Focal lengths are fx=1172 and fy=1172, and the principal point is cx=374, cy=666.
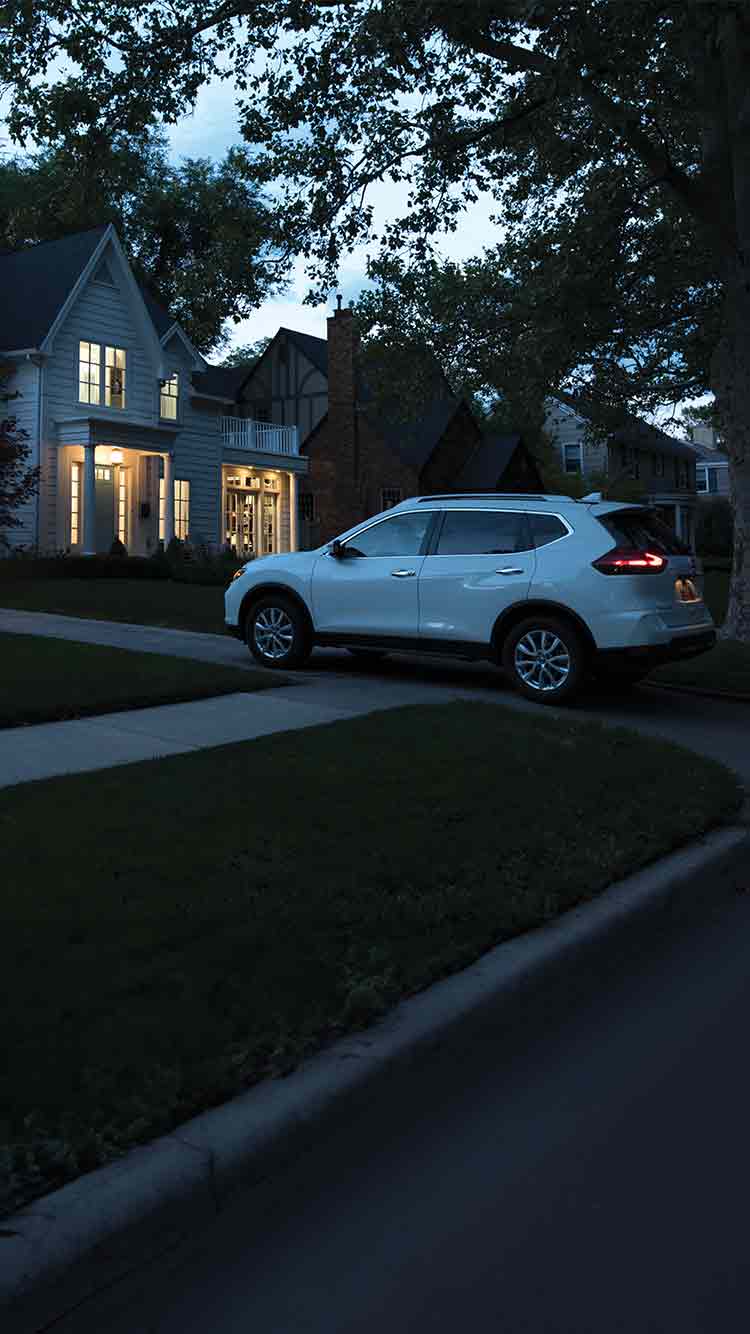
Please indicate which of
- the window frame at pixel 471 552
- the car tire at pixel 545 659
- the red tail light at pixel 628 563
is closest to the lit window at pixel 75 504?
the window frame at pixel 471 552

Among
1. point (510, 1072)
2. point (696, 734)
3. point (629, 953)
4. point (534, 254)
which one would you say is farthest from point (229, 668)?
point (534, 254)

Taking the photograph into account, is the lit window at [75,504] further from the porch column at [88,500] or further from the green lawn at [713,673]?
the green lawn at [713,673]

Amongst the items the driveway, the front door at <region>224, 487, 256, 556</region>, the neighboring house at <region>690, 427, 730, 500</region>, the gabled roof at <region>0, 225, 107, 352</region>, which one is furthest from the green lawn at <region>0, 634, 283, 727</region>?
the neighboring house at <region>690, 427, 730, 500</region>

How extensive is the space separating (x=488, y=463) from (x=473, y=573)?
34.5 m

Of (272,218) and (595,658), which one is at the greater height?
(272,218)

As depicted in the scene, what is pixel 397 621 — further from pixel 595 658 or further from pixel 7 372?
pixel 7 372

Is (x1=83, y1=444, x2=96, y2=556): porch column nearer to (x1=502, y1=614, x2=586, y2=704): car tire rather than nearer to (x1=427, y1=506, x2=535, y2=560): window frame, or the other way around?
(x1=427, y1=506, x2=535, y2=560): window frame

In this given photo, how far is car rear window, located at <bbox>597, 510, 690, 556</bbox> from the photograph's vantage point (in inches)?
417

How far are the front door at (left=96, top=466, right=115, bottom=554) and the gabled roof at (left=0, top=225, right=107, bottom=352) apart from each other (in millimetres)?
3584

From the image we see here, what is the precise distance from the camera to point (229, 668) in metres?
11.3

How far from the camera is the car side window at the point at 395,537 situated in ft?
38.3

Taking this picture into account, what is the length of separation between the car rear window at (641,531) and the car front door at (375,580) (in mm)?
1915

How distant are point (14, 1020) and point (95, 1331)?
1.12 metres

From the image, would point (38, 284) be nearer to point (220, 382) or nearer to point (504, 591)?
point (220, 382)
